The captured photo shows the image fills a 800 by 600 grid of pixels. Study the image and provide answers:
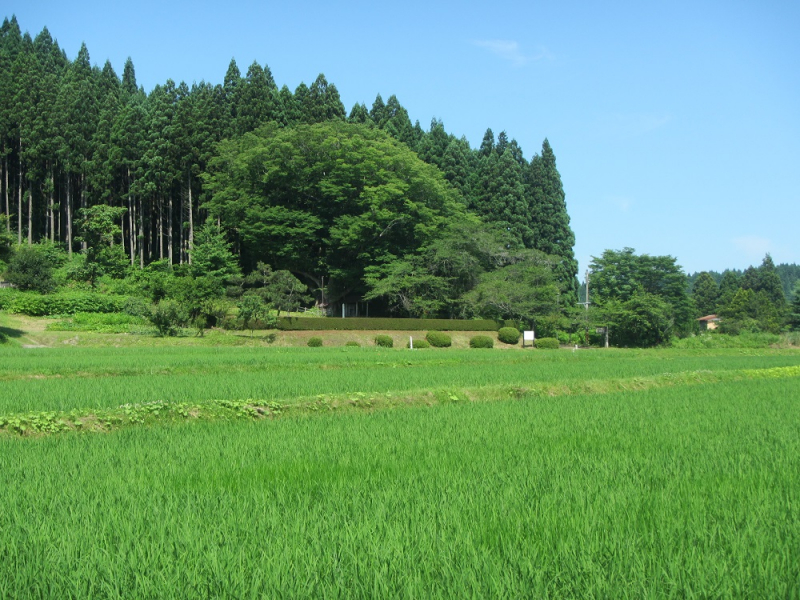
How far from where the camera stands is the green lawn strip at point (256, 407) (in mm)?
7266

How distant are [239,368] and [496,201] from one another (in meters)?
40.3

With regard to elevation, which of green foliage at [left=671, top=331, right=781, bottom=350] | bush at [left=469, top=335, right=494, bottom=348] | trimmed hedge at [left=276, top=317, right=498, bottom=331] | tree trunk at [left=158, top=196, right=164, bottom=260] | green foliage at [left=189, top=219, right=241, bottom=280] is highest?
tree trunk at [left=158, top=196, right=164, bottom=260]

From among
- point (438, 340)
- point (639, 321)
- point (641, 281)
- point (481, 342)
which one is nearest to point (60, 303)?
point (438, 340)

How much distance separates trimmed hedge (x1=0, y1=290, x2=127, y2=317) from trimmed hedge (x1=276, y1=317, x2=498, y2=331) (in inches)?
355

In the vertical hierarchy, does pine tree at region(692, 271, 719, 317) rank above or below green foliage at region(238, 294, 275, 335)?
above

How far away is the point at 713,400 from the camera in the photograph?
34.1 ft

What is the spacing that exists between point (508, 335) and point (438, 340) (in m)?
5.10

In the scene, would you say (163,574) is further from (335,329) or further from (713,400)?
(335,329)

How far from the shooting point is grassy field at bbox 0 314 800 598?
2.52m

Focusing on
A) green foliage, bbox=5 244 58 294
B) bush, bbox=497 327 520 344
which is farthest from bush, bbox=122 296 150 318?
bush, bbox=497 327 520 344

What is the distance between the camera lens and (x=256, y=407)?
352 inches

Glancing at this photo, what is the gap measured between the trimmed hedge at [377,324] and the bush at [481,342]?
2055mm

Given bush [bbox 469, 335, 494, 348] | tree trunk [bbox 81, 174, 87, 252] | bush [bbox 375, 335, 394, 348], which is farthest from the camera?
tree trunk [bbox 81, 174, 87, 252]

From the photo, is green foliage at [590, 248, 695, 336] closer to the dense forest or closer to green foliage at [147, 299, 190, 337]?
the dense forest
